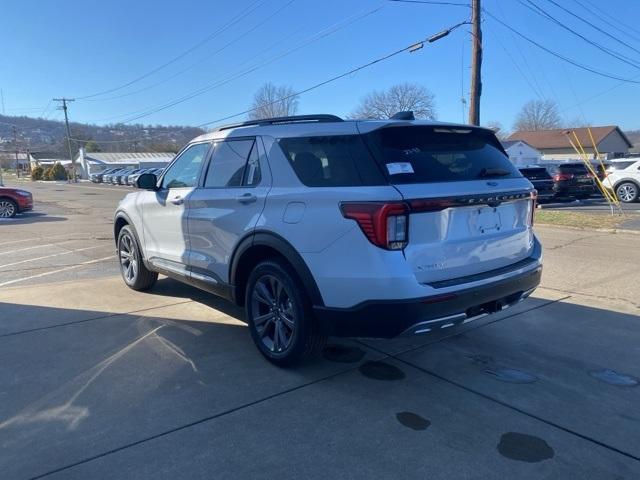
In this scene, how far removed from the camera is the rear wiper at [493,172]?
3876 mm

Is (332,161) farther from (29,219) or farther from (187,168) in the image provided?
(29,219)

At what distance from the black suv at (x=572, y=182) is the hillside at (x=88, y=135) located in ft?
155

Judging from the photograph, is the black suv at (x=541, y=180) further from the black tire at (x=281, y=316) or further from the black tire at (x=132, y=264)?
the black tire at (x=281, y=316)

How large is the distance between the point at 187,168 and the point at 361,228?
106 inches

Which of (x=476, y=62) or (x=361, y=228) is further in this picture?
(x=476, y=62)

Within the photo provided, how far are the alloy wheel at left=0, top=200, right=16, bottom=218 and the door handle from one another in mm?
16244

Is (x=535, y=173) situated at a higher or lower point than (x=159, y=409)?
higher

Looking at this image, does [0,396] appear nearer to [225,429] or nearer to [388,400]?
[225,429]

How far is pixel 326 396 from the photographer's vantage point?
3.61 metres

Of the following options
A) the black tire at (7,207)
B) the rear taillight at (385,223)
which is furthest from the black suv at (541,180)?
the black tire at (7,207)

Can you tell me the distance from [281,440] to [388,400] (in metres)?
0.86

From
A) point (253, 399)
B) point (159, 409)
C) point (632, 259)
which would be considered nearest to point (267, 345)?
point (253, 399)

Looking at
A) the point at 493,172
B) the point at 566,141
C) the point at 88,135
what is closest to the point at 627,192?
the point at 493,172

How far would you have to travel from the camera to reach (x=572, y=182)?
808 inches
